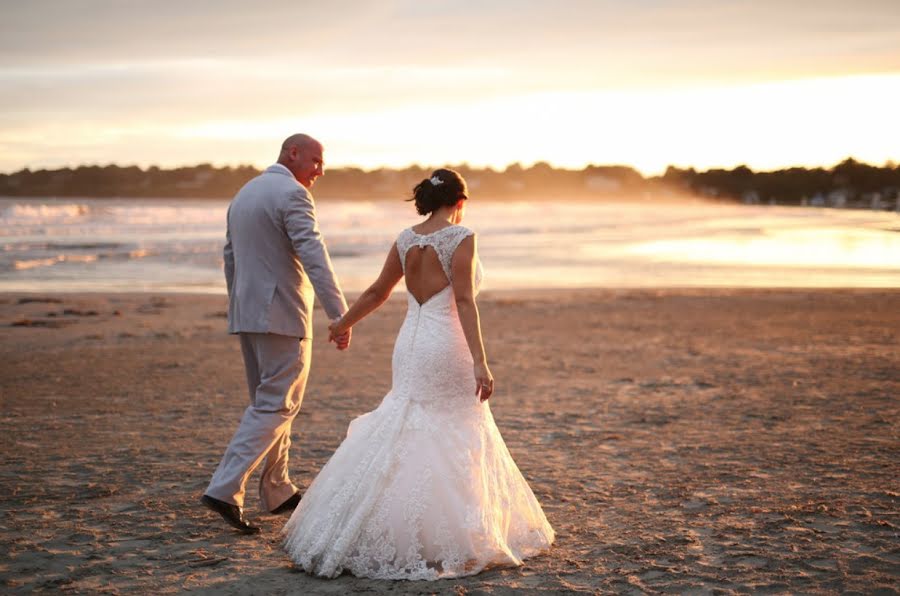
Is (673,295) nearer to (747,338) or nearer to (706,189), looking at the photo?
(747,338)

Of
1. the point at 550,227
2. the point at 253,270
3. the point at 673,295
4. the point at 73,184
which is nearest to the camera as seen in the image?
the point at 253,270

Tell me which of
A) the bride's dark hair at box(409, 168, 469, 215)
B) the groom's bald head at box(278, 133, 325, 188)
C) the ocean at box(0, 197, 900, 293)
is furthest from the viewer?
the ocean at box(0, 197, 900, 293)

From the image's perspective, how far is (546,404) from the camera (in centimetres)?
848

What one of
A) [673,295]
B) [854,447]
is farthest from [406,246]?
[673,295]

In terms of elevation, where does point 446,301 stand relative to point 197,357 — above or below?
above

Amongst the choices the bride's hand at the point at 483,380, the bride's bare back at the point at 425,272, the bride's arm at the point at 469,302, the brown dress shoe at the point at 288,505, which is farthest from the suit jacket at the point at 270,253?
Result: the brown dress shoe at the point at 288,505

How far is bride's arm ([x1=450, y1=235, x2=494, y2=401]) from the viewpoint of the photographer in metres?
4.42

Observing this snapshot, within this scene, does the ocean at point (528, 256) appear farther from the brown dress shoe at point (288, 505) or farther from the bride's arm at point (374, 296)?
the bride's arm at point (374, 296)

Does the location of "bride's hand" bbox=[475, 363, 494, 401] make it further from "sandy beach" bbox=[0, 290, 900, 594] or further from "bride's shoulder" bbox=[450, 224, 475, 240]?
"sandy beach" bbox=[0, 290, 900, 594]

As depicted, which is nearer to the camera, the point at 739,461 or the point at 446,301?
the point at 446,301

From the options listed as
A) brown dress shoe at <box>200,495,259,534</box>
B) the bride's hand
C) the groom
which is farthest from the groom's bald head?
Result: brown dress shoe at <box>200,495,259,534</box>

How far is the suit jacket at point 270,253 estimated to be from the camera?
15.9 feet

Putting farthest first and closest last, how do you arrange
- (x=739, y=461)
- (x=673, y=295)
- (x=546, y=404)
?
(x=673, y=295) → (x=546, y=404) → (x=739, y=461)

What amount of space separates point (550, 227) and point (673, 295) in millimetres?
28614
